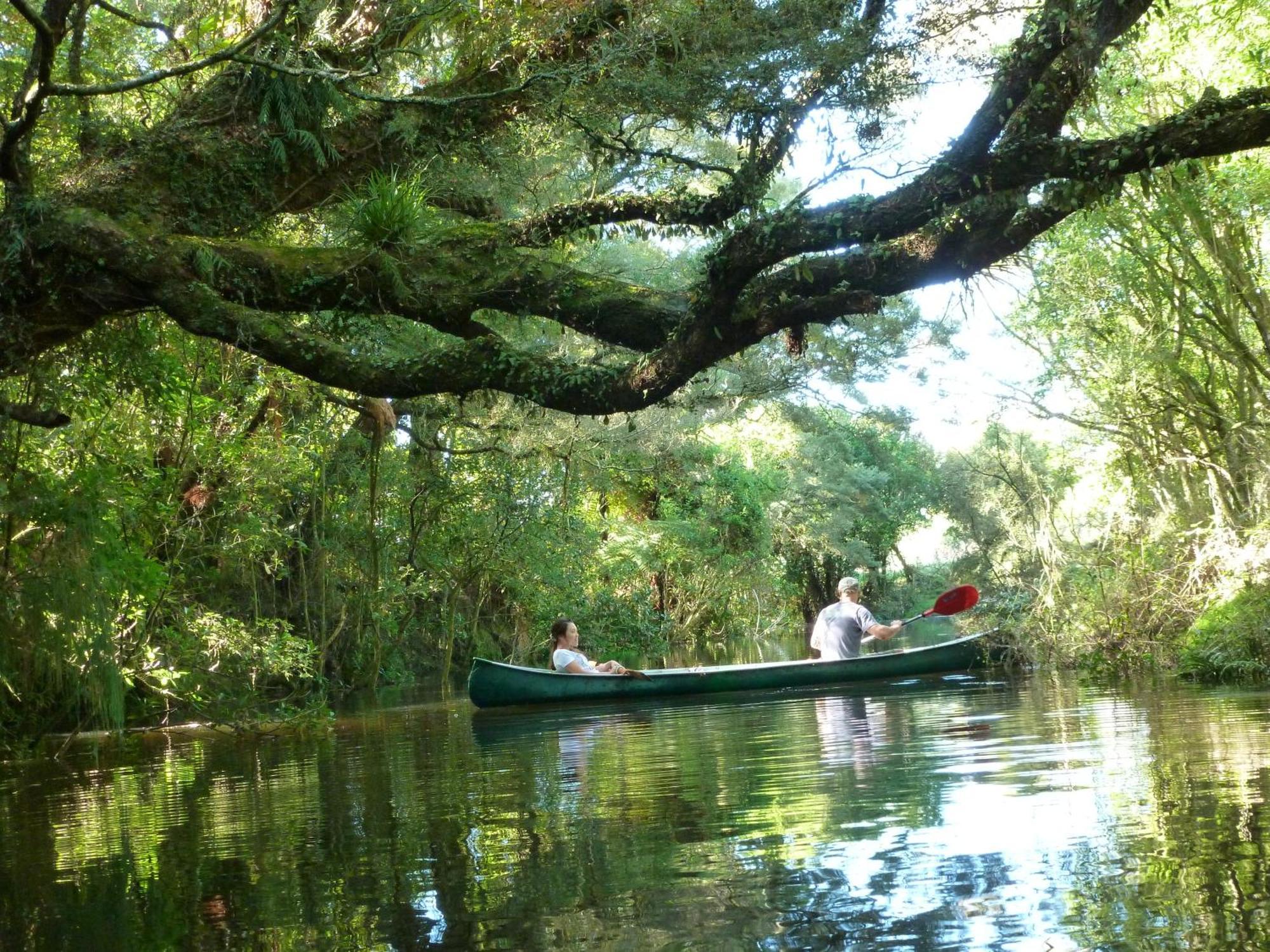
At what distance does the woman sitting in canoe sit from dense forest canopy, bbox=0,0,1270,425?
4.24 m

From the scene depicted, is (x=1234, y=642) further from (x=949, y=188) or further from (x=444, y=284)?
(x=444, y=284)

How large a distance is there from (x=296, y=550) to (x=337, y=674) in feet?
7.77

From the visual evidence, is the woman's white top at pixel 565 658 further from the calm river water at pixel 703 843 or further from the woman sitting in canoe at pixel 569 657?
the calm river water at pixel 703 843

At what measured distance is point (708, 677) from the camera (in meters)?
14.0

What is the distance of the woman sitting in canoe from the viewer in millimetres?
14156

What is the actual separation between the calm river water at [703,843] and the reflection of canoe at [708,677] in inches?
180

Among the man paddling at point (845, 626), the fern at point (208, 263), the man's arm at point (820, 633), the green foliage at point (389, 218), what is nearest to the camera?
the fern at point (208, 263)

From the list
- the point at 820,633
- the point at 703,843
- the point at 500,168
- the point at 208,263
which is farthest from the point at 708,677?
the point at 703,843

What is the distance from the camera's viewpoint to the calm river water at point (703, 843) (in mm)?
3359

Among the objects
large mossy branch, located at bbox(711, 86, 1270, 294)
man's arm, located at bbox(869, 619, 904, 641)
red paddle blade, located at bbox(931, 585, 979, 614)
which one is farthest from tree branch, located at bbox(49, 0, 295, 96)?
red paddle blade, located at bbox(931, 585, 979, 614)

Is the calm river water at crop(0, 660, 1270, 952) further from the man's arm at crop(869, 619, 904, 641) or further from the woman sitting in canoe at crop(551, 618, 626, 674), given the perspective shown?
the woman sitting in canoe at crop(551, 618, 626, 674)

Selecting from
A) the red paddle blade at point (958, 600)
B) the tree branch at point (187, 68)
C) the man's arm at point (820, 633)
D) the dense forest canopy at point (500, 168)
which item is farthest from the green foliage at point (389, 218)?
the red paddle blade at point (958, 600)

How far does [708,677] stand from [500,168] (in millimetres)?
5816

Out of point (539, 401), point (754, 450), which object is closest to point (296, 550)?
point (539, 401)
